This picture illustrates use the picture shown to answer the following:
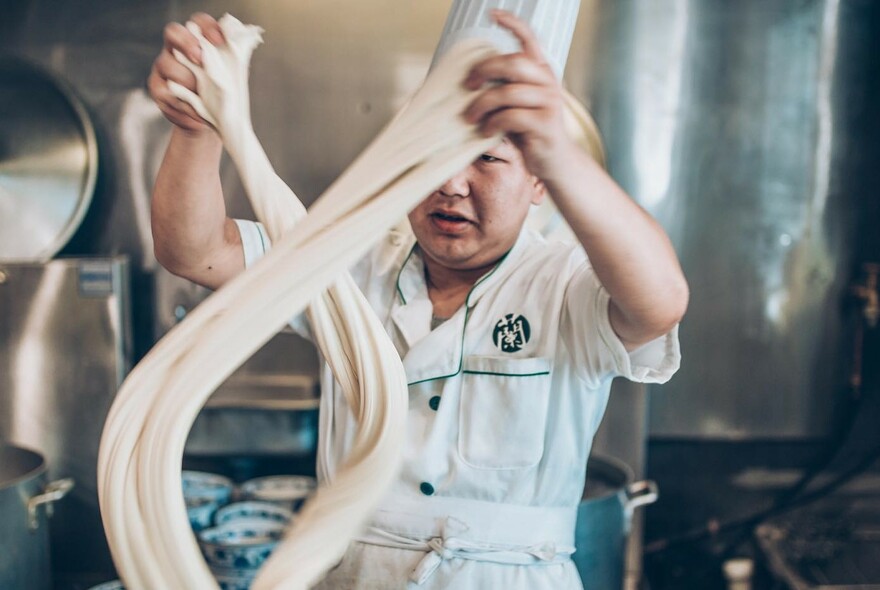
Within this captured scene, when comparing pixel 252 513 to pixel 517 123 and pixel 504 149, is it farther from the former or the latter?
pixel 517 123

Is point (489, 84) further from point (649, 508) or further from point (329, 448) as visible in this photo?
point (649, 508)

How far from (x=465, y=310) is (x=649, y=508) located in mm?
1921

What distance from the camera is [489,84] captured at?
0.84 m

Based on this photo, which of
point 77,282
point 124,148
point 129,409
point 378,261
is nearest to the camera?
point 129,409

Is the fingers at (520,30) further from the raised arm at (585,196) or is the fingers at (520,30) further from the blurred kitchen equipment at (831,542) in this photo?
the blurred kitchen equipment at (831,542)

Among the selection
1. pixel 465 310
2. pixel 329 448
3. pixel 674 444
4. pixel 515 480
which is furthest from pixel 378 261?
pixel 674 444

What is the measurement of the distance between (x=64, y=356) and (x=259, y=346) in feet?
6.16

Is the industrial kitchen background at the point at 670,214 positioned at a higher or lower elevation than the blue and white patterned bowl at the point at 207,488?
higher

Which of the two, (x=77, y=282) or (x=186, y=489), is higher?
(x=77, y=282)

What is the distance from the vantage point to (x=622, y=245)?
99 cm

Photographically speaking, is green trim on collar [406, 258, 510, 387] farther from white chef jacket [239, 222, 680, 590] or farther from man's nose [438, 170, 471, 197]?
man's nose [438, 170, 471, 197]

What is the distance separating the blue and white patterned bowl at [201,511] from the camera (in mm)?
2289

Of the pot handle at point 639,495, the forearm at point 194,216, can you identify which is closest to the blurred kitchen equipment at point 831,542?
the pot handle at point 639,495

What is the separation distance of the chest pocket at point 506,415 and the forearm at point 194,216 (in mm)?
444
